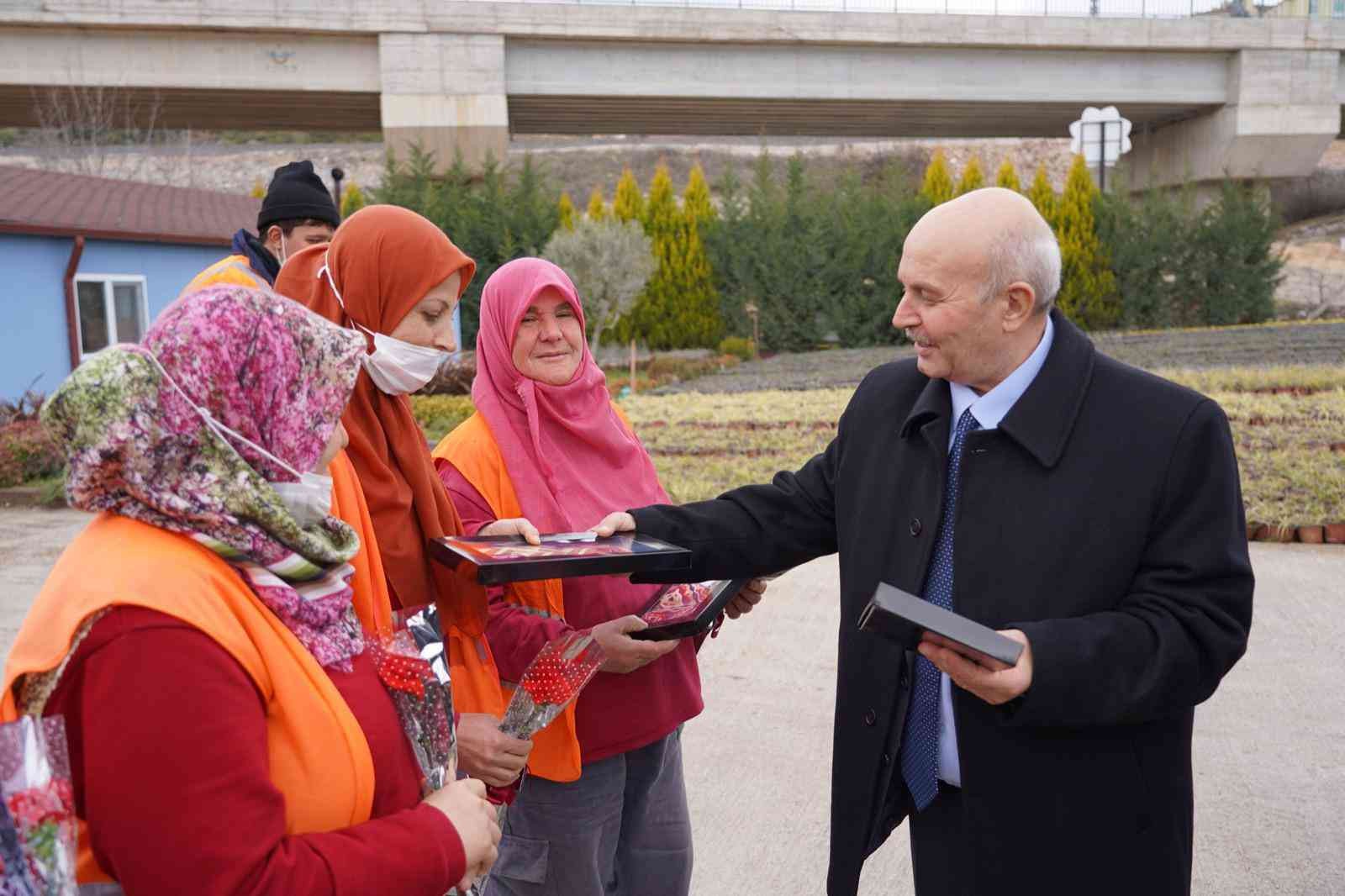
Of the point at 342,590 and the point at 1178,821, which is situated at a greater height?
the point at 342,590

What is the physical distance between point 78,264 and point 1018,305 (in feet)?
53.3

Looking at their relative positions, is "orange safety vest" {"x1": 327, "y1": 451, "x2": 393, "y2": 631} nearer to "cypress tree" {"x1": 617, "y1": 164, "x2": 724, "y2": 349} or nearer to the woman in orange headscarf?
the woman in orange headscarf

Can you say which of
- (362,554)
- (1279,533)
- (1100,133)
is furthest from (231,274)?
(1100,133)

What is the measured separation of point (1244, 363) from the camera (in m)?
14.2

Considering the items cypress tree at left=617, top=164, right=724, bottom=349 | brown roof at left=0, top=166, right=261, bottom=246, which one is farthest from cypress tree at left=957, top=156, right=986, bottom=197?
brown roof at left=0, top=166, right=261, bottom=246

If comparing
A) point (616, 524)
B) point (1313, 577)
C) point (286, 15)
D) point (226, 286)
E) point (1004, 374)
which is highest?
point (286, 15)

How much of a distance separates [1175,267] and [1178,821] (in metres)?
25.6

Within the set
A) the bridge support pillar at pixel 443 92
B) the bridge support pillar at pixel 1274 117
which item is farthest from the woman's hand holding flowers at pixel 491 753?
the bridge support pillar at pixel 1274 117

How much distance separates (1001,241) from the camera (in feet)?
7.07

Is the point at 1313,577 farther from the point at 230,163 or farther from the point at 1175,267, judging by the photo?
the point at 230,163

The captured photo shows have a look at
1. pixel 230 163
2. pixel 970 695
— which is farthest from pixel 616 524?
pixel 230 163

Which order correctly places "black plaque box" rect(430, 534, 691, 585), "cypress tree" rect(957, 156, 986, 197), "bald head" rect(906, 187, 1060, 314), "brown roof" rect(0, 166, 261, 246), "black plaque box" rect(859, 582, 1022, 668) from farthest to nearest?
"cypress tree" rect(957, 156, 986, 197) → "brown roof" rect(0, 166, 261, 246) → "bald head" rect(906, 187, 1060, 314) → "black plaque box" rect(430, 534, 691, 585) → "black plaque box" rect(859, 582, 1022, 668)

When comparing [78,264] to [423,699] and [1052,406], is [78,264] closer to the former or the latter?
[423,699]

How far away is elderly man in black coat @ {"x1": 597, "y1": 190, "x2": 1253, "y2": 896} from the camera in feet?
6.54
